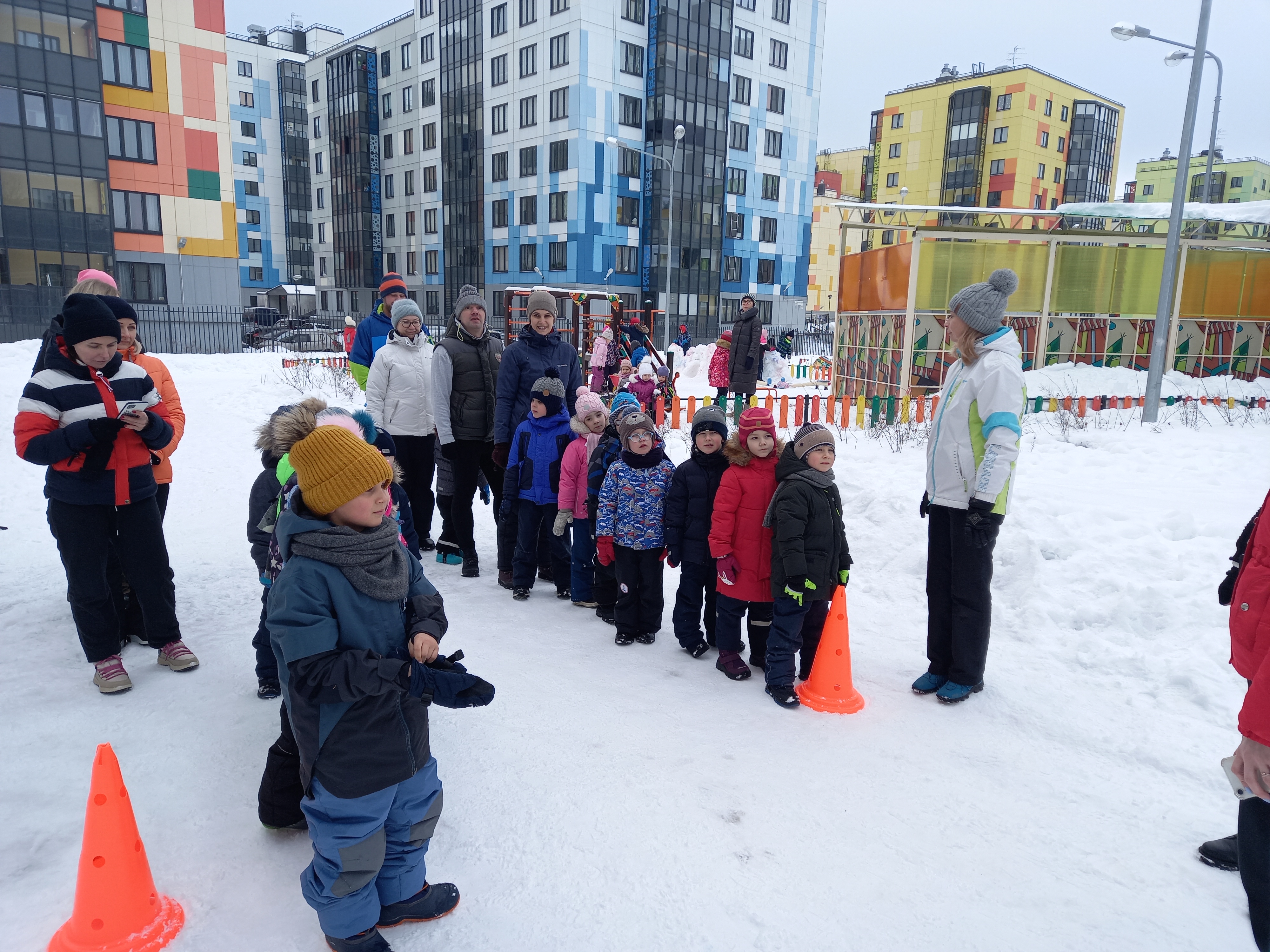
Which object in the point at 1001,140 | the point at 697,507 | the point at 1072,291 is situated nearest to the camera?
the point at 697,507

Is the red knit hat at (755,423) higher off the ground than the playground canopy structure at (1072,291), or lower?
lower

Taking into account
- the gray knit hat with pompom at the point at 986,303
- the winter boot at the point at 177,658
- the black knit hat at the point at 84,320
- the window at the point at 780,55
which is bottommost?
the winter boot at the point at 177,658

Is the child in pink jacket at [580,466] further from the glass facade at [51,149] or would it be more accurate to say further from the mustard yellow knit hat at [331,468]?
the glass facade at [51,149]

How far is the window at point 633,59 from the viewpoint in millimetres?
40531

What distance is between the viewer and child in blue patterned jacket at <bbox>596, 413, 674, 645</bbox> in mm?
4852

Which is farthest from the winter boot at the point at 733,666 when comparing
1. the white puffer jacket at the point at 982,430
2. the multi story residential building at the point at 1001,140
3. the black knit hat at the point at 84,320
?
the multi story residential building at the point at 1001,140

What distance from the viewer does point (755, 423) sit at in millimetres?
4371

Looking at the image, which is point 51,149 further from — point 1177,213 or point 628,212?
point 1177,213

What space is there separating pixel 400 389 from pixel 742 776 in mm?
3987

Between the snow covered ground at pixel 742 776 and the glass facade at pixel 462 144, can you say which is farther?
the glass facade at pixel 462 144

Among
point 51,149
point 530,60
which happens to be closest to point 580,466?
point 51,149

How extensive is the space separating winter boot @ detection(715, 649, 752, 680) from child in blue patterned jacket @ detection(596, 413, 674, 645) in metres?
0.61

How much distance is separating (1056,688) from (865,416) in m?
7.45

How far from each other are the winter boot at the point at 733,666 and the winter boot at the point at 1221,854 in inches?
86.4
